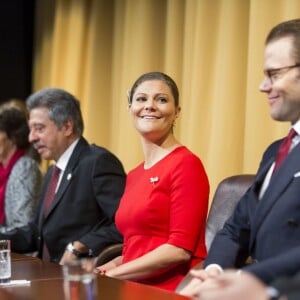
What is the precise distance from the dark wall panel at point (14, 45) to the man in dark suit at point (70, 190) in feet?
6.34

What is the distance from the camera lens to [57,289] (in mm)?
2154

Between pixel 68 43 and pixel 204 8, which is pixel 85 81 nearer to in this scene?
pixel 68 43

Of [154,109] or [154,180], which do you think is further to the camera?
[154,109]

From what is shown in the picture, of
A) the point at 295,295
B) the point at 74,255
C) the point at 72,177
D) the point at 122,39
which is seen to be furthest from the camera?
the point at 122,39

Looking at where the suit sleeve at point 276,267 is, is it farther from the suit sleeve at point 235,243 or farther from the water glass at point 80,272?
the suit sleeve at point 235,243

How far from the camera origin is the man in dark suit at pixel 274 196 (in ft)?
6.90

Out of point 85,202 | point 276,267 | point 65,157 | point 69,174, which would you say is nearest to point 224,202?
point 85,202

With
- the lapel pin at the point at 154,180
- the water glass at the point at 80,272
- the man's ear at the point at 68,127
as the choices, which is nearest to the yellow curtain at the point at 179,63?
the man's ear at the point at 68,127

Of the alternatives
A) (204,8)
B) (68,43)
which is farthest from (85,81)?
(204,8)

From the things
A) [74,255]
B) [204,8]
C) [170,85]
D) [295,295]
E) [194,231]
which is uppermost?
[204,8]

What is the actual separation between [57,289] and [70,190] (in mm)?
1365

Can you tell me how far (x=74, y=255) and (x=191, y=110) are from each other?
1230 mm

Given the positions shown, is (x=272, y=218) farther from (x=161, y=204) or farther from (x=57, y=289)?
(x=161, y=204)

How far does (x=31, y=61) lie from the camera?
230 inches
